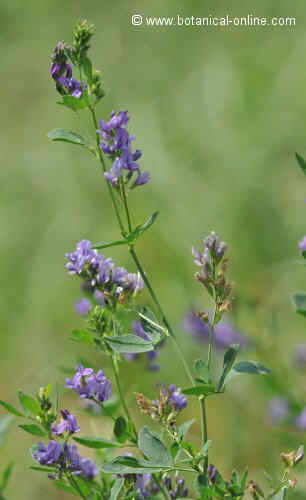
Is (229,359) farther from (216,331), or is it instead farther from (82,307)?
(216,331)

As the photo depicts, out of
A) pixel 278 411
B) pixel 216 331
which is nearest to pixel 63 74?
pixel 278 411

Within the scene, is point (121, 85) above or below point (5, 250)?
above

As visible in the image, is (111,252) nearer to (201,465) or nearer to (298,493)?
(298,493)

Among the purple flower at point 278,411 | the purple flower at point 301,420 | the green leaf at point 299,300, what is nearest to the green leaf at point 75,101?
the green leaf at point 299,300

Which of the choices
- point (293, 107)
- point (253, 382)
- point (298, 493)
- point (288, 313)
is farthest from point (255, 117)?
point (298, 493)

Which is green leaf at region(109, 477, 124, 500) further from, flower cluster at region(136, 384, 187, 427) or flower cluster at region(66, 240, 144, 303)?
flower cluster at region(66, 240, 144, 303)

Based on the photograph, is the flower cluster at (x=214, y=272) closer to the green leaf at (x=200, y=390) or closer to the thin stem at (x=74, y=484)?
the green leaf at (x=200, y=390)
